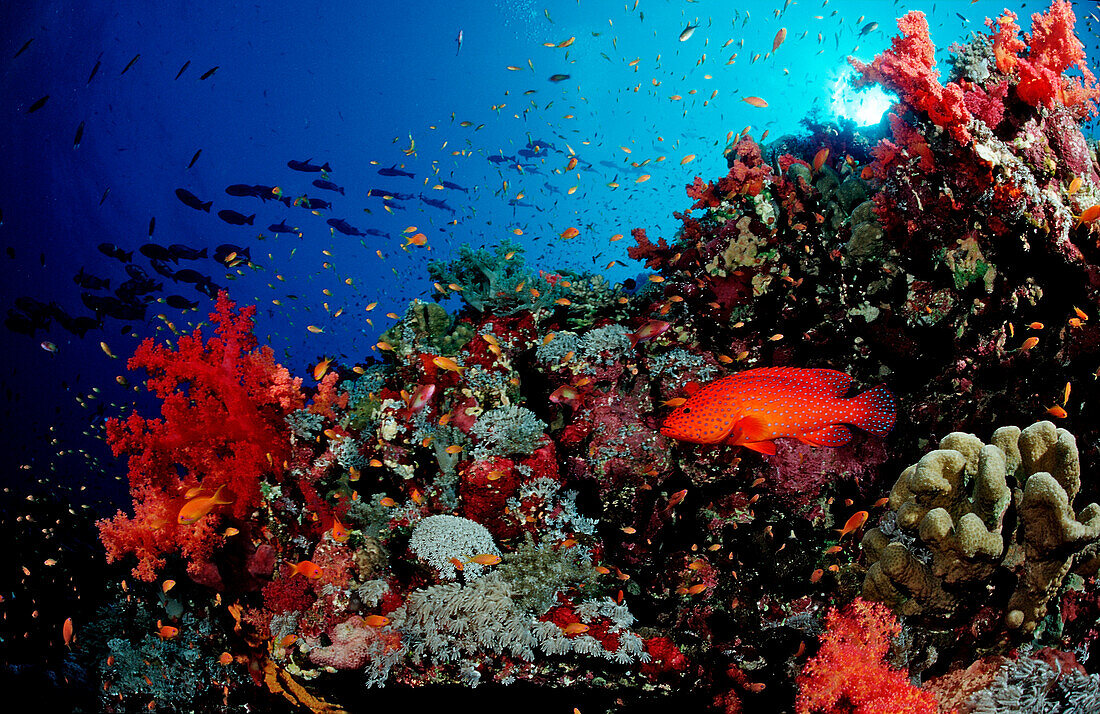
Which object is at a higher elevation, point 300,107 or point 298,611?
point 300,107

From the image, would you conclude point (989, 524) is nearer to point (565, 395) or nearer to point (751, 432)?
point (751, 432)

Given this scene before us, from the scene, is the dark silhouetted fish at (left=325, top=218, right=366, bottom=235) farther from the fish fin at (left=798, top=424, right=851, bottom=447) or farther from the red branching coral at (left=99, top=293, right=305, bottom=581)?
the fish fin at (left=798, top=424, right=851, bottom=447)

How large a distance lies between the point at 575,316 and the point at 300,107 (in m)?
47.2

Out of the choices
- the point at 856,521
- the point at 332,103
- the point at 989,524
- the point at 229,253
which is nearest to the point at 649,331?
the point at 856,521

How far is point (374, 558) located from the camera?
4.72 meters

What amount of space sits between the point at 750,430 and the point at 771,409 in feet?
0.76

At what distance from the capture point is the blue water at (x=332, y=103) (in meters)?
29.0

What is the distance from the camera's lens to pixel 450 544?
4227mm

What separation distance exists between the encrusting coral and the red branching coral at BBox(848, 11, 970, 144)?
8.07ft

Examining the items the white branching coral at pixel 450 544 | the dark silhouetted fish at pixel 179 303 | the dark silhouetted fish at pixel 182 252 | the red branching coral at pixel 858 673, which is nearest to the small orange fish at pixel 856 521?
the red branching coral at pixel 858 673

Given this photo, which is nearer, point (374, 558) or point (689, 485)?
point (689, 485)

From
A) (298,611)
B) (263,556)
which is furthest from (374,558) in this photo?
(263,556)

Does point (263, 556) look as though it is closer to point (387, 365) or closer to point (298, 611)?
point (298, 611)

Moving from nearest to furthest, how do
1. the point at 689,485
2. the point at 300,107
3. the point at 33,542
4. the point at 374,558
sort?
the point at 689,485 → the point at 374,558 → the point at 33,542 → the point at 300,107
